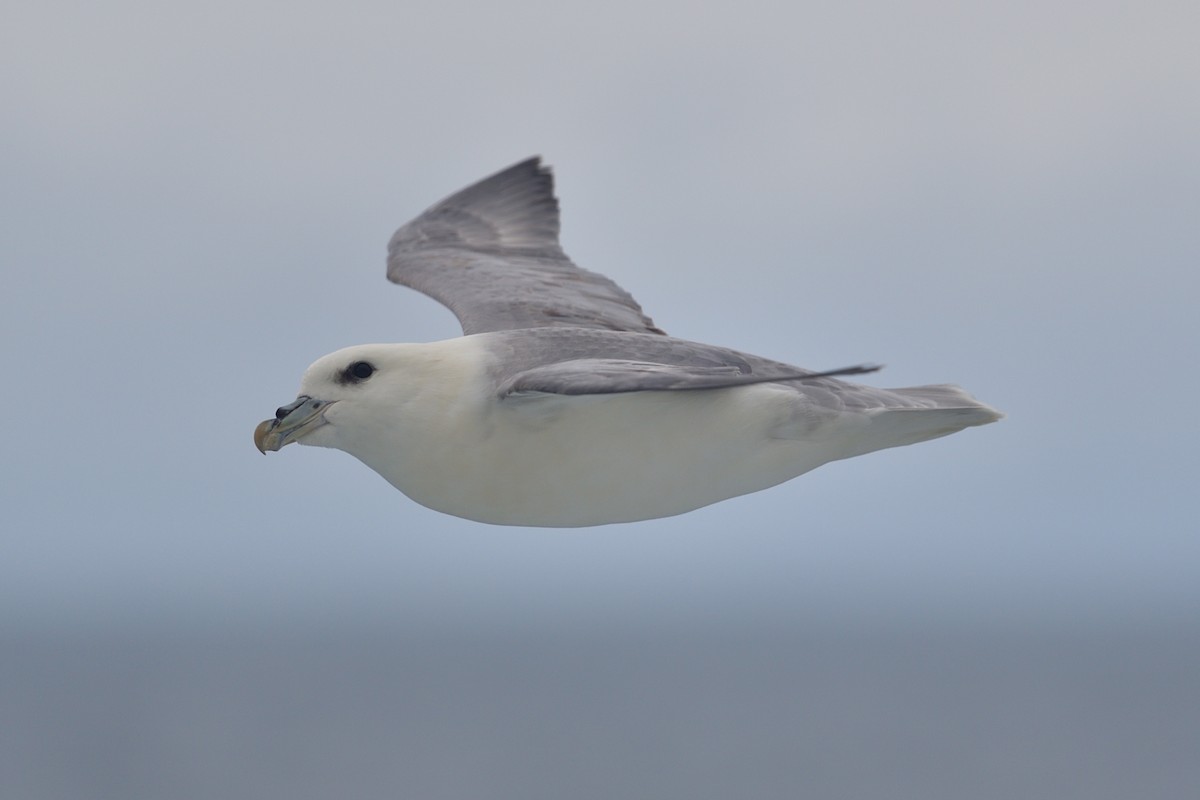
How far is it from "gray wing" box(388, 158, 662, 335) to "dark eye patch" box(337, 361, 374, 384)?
6.66ft

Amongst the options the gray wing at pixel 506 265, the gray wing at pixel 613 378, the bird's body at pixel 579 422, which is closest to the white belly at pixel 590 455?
the bird's body at pixel 579 422

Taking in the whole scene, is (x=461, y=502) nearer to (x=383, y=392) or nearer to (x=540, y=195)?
(x=383, y=392)

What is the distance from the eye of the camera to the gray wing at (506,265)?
10.7m

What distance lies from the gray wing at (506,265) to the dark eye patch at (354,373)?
2.03 metres

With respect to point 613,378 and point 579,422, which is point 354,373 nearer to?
point 579,422

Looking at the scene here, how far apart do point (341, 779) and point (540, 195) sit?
6876cm

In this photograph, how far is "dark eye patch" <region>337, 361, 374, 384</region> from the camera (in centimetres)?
830

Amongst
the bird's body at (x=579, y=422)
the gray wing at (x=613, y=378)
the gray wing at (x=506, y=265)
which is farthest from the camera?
the gray wing at (x=506, y=265)

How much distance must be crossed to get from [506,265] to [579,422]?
12.5ft

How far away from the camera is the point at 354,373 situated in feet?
27.3

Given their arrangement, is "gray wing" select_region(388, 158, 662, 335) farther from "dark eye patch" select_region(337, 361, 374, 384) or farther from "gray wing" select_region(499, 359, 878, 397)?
"gray wing" select_region(499, 359, 878, 397)

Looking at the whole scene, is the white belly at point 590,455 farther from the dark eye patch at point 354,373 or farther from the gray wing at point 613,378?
the dark eye patch at point 354,373

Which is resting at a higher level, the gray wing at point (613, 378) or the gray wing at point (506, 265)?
the gray wing at point (506, 265)

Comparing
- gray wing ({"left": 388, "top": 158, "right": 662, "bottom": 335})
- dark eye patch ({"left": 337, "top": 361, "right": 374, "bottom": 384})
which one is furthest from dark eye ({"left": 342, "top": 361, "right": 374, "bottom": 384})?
gray wing ({"left": 388, "top": 158, "right": 662, "bottom": 335})
